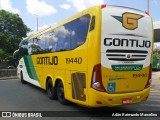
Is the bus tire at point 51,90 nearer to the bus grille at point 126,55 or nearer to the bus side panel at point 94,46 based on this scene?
the bus side panel at point 94,46

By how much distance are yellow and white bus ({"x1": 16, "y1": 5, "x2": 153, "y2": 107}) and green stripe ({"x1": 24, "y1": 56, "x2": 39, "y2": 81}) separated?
516 cm

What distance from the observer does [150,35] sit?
9.06 metres

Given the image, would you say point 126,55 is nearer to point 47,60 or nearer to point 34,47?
point 47,60

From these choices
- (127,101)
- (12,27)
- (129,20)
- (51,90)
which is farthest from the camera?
(12,27)

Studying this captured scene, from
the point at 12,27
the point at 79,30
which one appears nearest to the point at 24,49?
Result: the point at 79,30

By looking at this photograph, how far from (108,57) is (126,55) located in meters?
0.64

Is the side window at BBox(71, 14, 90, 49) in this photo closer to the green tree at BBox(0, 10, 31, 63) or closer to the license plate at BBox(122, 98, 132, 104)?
the license plate at BBox(122, 98, 132, 104)

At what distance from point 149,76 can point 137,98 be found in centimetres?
92

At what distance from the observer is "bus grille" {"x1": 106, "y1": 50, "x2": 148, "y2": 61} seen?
832 centimetres

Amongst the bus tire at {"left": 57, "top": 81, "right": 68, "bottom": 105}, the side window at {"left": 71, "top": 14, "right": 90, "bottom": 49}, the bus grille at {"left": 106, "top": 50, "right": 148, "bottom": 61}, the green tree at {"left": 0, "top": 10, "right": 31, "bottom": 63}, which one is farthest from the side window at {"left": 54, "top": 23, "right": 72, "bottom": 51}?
the green tree at {"left": 0, "top": 10, "right": 31, "bottom": 63}

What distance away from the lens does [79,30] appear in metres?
9.21

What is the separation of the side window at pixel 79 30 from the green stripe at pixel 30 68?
5491 millimetres

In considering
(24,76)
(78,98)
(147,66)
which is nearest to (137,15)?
(147,66)

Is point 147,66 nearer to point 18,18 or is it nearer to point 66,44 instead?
point 66,44
